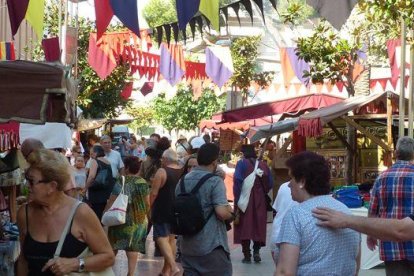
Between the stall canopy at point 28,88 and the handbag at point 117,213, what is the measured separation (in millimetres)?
3409

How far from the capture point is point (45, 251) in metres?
4.71

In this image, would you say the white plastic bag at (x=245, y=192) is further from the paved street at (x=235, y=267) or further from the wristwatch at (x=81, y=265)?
the wristwatch at (x=81, y=265)

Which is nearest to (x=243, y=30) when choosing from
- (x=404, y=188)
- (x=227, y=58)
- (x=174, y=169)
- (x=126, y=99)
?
(x=126, y=99)

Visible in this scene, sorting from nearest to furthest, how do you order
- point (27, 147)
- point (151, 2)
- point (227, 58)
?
point (27, 147)
point (227, 58)
point (151, 2)

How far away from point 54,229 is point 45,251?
5.0 inches

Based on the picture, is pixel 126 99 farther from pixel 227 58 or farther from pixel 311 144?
pixel 311 144

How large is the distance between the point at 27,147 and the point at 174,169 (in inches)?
128

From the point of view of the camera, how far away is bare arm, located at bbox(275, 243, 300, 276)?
4.60m

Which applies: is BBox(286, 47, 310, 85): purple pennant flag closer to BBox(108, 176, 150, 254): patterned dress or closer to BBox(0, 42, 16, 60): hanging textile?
BBox(0, 42, 16, 60): hanging textile

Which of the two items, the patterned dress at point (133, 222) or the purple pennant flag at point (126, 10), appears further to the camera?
the patterned dress at point (133, 222)

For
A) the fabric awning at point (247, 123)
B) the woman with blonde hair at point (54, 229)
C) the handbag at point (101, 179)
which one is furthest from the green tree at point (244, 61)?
the woman with blonde hair at point (54, 229)

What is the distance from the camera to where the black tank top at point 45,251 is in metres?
4.70

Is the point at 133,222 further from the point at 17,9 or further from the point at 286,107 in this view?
the point at 286,107

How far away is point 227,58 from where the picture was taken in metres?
28.0
